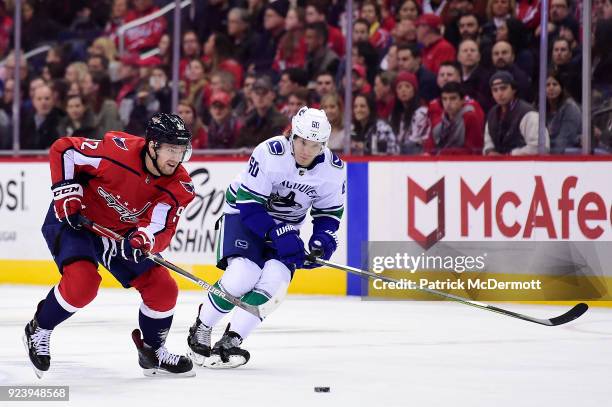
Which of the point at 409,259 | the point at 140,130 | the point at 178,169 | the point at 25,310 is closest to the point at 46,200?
the point at 140,130

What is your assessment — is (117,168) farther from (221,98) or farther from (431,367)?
(221,98)

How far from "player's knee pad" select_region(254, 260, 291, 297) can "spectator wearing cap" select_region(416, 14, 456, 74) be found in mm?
3681

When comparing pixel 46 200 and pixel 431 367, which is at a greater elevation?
pixel 46 200

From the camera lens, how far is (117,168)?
4.90 metres

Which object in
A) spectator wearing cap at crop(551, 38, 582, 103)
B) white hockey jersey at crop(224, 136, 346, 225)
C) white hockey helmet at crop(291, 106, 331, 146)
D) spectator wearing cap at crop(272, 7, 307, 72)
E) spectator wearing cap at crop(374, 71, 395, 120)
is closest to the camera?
white hockey helmet at crop(291, 106, 331, 146)

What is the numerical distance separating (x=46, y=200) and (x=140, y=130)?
0.96 meters

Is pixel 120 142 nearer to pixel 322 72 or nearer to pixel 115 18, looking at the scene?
pixel 322 72

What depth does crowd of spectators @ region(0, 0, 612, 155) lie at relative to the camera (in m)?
8.33

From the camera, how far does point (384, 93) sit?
8.95 metres

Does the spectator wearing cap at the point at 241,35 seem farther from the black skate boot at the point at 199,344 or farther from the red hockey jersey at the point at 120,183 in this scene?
the red hockey jersey at the point at 120,183

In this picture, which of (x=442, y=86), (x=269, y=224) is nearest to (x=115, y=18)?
(x=442, y=86)

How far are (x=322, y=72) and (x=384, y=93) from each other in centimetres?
60

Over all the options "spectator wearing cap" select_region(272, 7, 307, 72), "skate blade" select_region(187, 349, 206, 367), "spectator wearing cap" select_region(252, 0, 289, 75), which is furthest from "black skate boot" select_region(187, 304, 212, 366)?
"spectator wearing cap" select_region(252, 0, 289, 75)

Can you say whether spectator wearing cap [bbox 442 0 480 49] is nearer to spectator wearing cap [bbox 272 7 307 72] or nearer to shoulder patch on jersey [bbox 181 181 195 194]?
spectator wearing cap [bbox 272 7 307 72]
